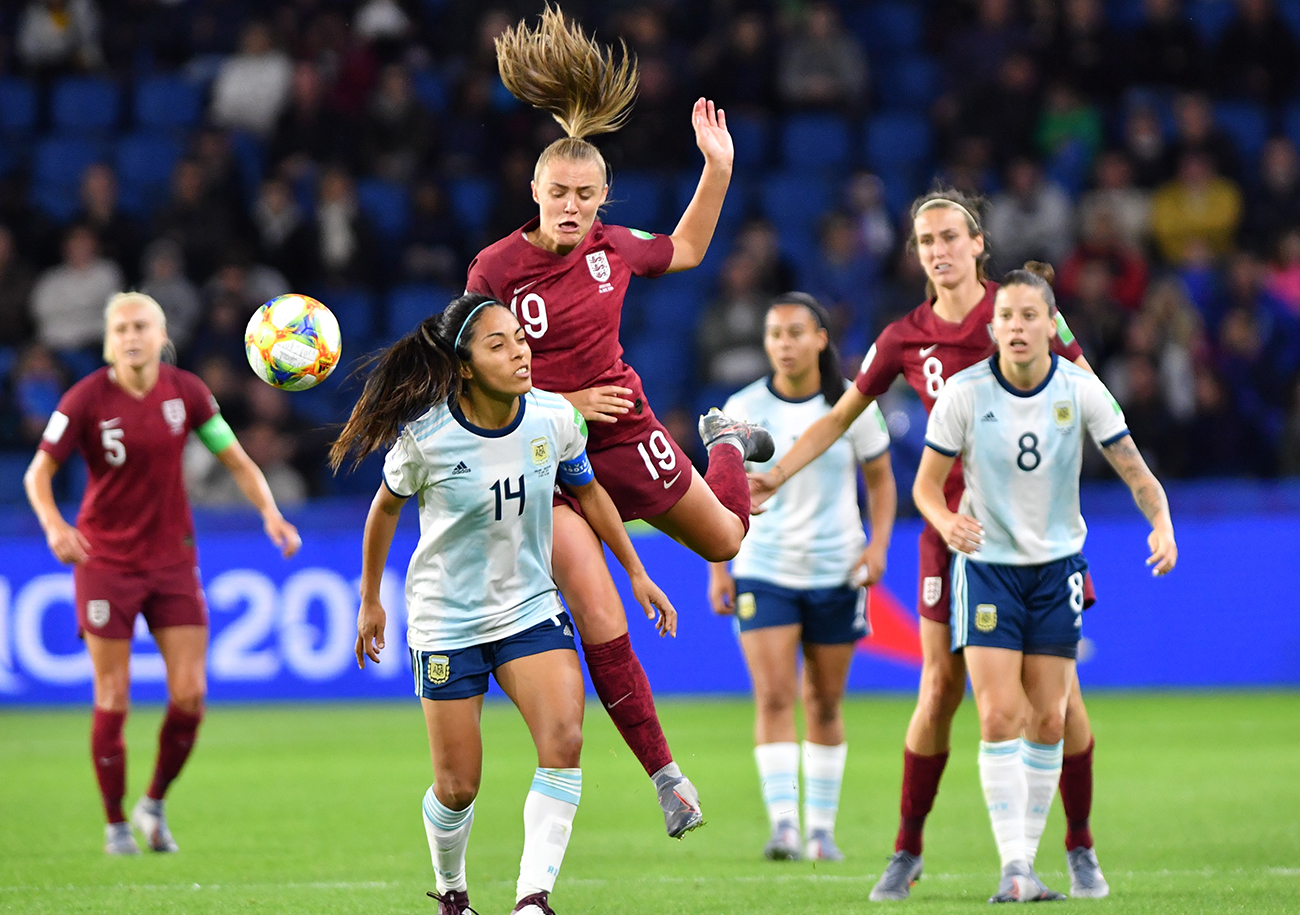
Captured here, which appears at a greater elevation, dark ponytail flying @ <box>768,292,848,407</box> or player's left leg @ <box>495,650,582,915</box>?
dark ponytail flying @ <box>768,292,848,407</box>

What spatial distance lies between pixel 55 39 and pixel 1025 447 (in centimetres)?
1442

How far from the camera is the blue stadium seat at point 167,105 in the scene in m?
17.6

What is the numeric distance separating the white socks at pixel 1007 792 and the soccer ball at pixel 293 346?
2.70 metres

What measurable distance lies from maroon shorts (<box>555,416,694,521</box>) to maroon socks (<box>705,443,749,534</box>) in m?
0.31

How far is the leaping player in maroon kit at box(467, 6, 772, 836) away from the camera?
5.95 meters

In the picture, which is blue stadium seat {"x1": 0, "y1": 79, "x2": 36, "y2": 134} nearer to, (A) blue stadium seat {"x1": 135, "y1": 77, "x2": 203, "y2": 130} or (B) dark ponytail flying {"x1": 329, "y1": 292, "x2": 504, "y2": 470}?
(A) blue stadium seat {"x1": 135, "y1": 77, "x2": 203, "y2": 130}

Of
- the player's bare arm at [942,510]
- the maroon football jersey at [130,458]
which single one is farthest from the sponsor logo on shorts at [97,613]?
→ the player's bare arm at [942,510]

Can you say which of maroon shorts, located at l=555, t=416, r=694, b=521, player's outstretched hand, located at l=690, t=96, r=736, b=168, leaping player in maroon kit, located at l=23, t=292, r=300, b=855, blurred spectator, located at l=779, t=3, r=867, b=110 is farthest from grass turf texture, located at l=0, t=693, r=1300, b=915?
blurred spectator, located at l=779, t=3, r=867, b=110

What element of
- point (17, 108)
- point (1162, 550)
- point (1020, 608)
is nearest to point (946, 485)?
point (1020, 608)

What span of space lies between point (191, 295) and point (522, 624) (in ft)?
35.6

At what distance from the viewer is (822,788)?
25.3 feet

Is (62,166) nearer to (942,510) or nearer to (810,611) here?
(810,611)

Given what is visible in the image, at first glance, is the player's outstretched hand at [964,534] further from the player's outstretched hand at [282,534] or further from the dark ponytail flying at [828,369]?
the player's outstretched hand at [282,534]

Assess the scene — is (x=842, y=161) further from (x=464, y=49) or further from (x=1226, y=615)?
(x=1226, y=615)
